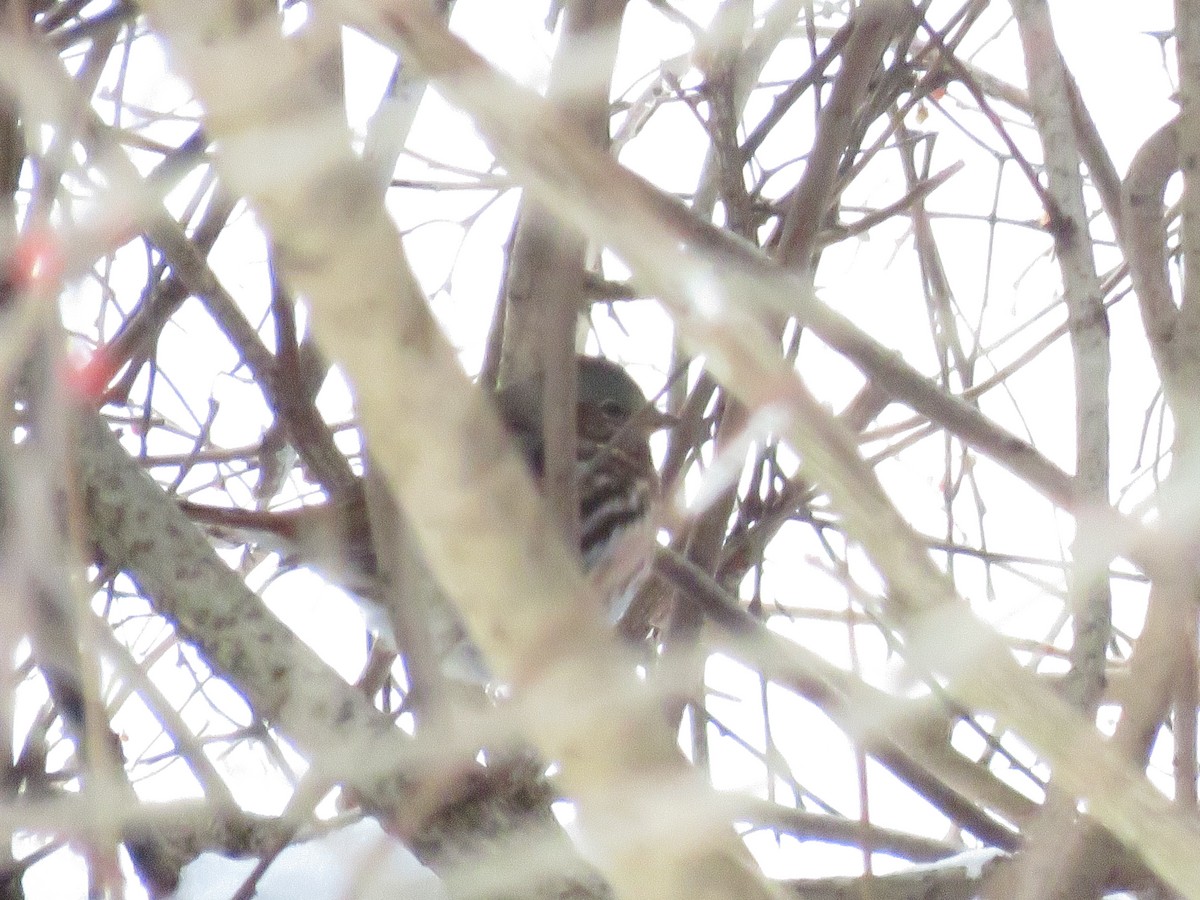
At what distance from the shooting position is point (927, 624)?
90cm

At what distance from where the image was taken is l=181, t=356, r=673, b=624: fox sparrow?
89.4 inches

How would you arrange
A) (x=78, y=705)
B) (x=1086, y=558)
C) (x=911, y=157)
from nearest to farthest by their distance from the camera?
(x=1086, y=558), (x=78, y=705), (x=911, y=157)

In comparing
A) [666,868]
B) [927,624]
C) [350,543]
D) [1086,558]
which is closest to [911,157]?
[350,543]

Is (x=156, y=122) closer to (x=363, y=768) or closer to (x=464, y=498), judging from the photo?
(x=363, y=768)

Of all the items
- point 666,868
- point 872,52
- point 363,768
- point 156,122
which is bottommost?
point 666,868

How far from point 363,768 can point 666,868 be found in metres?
0.72

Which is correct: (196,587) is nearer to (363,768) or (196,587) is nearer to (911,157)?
(363,768)

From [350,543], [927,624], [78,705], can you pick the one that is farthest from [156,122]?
[927,624]

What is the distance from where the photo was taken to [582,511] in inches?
105

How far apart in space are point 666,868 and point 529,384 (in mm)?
1403

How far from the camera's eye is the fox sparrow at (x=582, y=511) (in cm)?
227

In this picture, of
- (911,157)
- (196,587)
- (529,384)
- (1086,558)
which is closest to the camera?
(1086,558)

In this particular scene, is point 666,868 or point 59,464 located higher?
point 59,464

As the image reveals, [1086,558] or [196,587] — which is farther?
[196,587]
